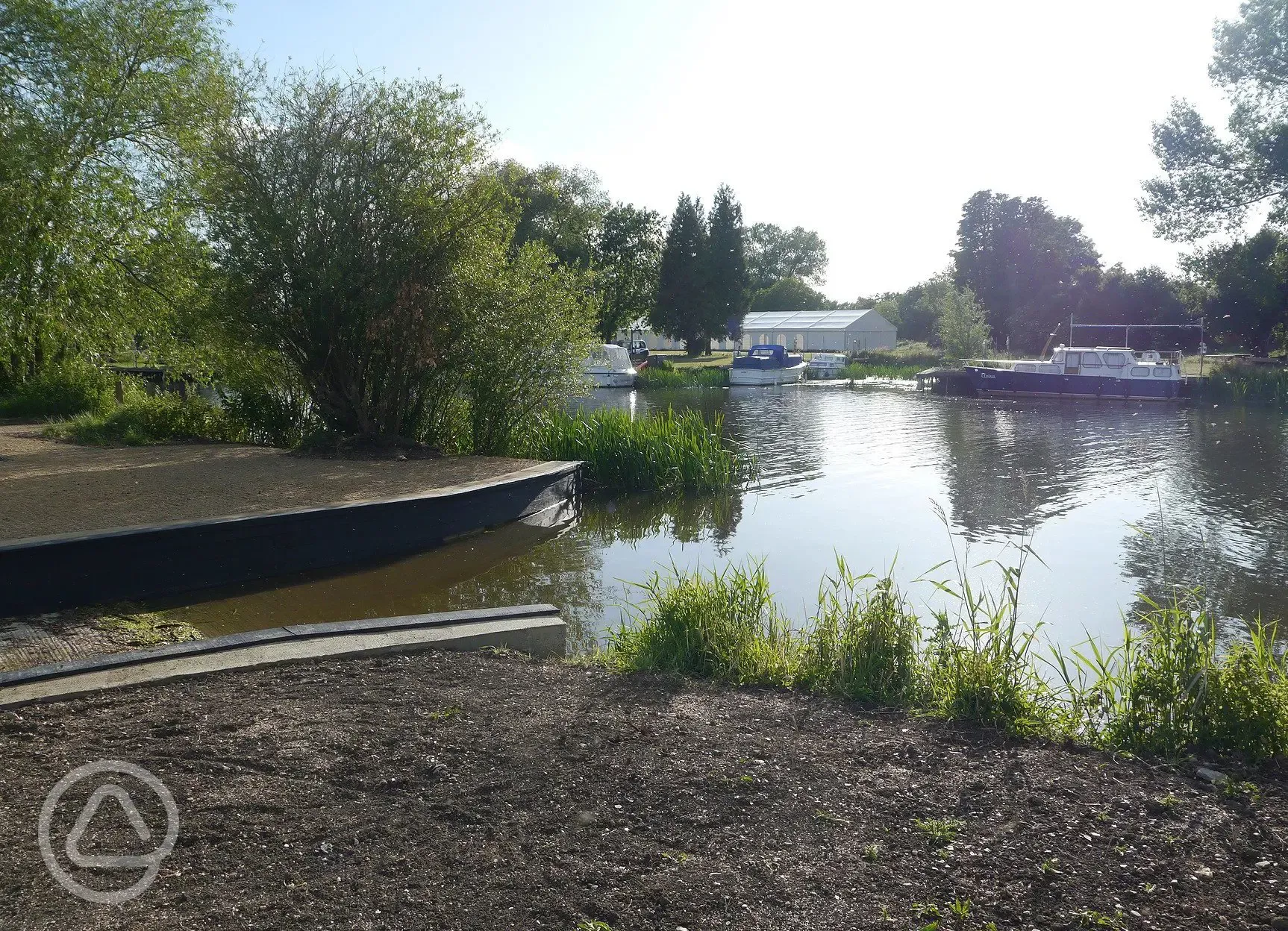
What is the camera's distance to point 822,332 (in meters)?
72.6

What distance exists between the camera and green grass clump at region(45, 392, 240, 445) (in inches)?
552

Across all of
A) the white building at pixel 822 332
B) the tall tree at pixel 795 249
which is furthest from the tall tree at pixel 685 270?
the tall tree at pixel 795 249

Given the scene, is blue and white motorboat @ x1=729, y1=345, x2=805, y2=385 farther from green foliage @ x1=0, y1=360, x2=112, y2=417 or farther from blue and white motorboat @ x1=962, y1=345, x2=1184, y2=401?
green foliage @ x1=0, y1=360, x2=112, y2=417

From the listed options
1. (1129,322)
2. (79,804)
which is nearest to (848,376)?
(1129,322)

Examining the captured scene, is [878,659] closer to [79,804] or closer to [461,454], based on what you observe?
[79,804]

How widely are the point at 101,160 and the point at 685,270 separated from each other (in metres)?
44.2

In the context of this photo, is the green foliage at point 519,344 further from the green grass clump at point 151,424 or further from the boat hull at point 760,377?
the boat hull at point 760,377

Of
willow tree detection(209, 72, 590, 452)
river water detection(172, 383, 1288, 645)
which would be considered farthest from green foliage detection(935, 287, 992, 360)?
willow tree detection(209, 72, 590, 452)

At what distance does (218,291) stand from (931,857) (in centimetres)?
1149

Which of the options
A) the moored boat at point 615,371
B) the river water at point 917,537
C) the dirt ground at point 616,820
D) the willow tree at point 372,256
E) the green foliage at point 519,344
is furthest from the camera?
the moored boat at point 615,371

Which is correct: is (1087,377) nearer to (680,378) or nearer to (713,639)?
(680,378)

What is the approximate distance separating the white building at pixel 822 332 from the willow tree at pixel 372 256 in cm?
5772

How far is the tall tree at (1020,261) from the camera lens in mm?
60875

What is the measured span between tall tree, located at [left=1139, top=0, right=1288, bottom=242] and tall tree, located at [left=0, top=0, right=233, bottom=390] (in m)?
35.6
